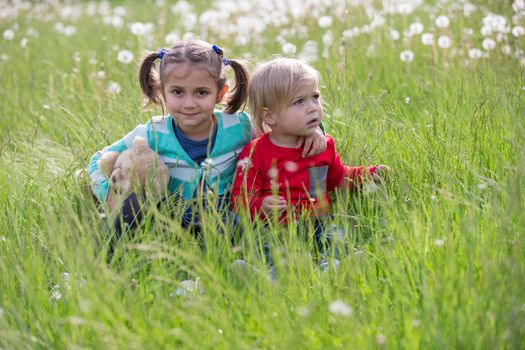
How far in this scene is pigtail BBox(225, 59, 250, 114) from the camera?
3.44 m

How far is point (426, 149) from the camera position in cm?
320

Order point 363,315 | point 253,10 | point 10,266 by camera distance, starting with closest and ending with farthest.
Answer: point 363,315 < point 10,266 < point 253,10

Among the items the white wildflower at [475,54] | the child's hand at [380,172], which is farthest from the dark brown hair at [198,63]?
the white wildflower at [475,54]

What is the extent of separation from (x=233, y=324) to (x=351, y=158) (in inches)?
52.3

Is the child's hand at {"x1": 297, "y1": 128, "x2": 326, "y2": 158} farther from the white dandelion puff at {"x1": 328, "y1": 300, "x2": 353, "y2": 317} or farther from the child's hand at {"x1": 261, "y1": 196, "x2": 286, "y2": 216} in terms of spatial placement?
the white dandelion puff at {"x1": 328, "y1": 300, "x2": 353, "y2": 317}

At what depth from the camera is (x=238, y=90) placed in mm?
3451

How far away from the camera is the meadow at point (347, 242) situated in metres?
2.09

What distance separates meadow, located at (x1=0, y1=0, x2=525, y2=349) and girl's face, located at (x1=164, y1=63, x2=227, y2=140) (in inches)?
18.0

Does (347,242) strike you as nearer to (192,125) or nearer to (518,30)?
(192,125)

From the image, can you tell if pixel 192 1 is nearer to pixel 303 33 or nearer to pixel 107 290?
pixel 303 33

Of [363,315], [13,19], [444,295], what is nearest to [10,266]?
[363,315]

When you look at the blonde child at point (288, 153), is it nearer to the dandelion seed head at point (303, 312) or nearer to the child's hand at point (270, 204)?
the child's hand at point (270, 204)

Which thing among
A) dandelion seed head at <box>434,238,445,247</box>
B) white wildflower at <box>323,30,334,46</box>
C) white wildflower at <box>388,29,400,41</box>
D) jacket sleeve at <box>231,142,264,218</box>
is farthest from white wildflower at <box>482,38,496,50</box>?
dandelion seed head at <box>434,238,445,247</box>

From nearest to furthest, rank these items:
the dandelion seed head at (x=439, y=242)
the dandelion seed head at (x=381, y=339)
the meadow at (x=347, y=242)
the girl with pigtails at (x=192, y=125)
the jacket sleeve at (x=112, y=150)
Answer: the dandelion seed head at (x=381, y=339) → the meadow at (x=347, y=242) → the dandelion seed head at (x=439, y=242) → the girl with pigtails at (x=192, y=125) → the jacket sleeve at (x=112, y=150)
